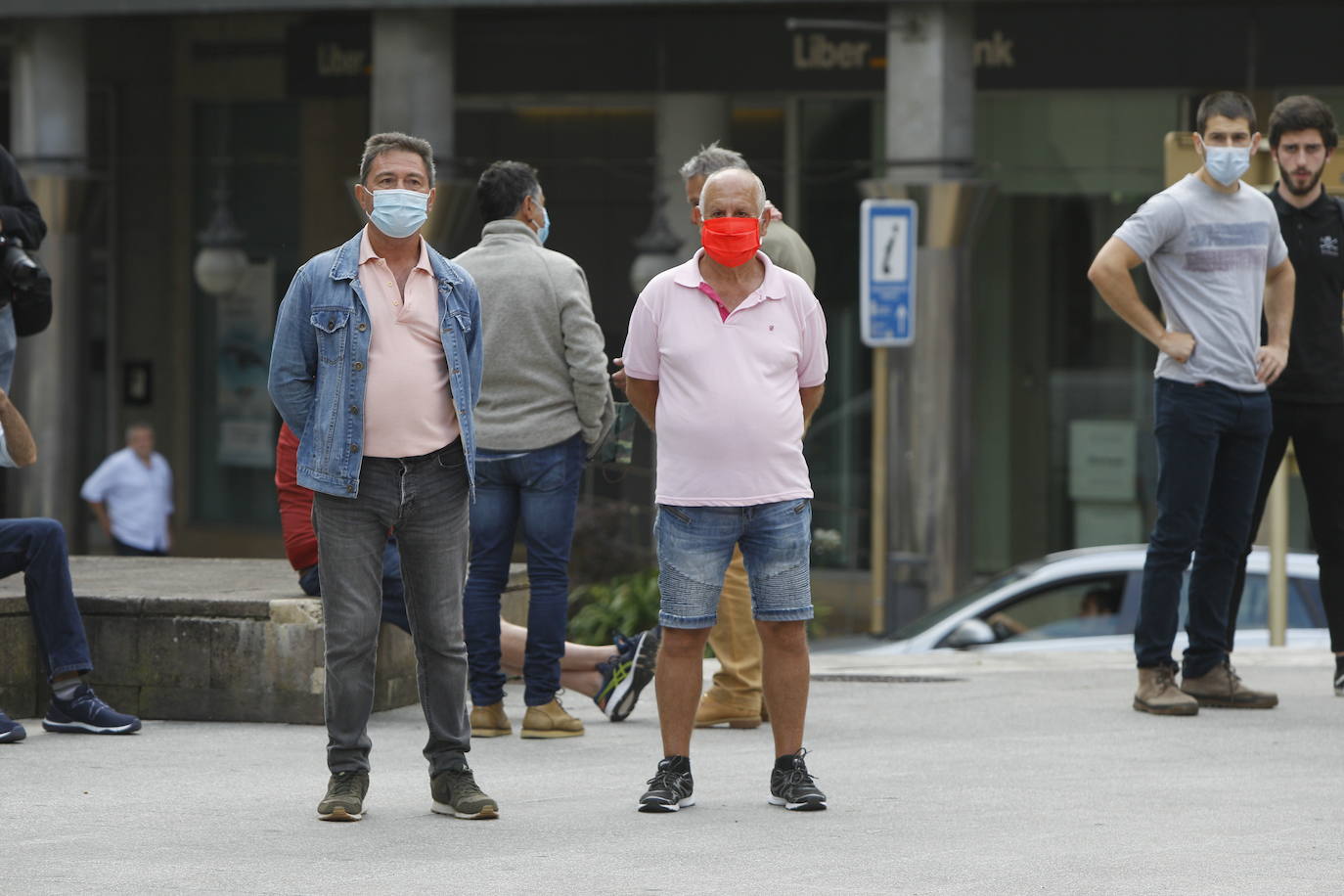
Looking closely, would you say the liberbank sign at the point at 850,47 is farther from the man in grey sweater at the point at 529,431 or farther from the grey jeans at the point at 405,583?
the grey jeans at the point at 405,583

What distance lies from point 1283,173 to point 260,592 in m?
3.90

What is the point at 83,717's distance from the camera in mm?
7566

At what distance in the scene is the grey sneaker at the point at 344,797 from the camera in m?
6.08

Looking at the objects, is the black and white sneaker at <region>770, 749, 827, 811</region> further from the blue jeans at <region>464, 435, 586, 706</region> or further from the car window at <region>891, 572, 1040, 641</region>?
the car window at <region>891, 572, 1040, 641</region>

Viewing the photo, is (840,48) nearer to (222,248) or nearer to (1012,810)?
(222,248)

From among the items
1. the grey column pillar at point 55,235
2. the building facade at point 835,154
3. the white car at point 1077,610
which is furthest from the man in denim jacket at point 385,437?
the grey column pillar at point 55,235

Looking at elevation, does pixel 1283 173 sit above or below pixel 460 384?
above

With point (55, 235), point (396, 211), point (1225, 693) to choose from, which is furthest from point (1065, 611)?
point (55, 235)

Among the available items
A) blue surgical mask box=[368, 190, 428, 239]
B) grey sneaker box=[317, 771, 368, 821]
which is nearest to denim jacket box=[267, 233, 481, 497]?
blue surgical mask box=[368, 190, 428, 239]

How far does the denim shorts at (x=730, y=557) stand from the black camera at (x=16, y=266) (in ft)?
8.04

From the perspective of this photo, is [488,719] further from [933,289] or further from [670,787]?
[933,289]

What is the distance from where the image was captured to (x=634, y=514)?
15.7m

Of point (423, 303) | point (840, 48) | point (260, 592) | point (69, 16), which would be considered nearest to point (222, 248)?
point (69, 16)

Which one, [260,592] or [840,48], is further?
[840,48]
